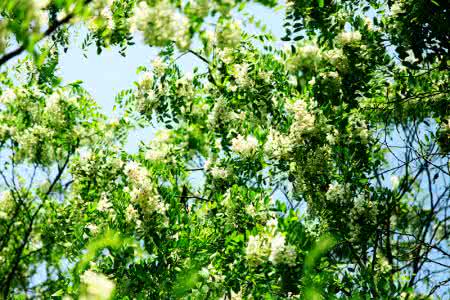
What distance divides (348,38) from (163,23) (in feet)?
7.35

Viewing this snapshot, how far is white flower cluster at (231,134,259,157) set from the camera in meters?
5.30

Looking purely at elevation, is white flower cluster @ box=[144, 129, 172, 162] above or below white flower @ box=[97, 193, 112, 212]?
above

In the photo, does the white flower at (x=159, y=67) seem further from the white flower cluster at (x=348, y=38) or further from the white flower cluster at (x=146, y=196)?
the white flower cluster at (x=348, y=38)

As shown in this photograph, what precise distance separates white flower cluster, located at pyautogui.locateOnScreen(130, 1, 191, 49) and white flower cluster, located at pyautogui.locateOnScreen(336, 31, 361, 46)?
2.11 meters

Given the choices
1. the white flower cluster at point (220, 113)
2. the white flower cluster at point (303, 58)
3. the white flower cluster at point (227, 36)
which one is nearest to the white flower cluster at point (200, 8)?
the white flower cluster at point (227, 36)

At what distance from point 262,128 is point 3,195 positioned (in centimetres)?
553

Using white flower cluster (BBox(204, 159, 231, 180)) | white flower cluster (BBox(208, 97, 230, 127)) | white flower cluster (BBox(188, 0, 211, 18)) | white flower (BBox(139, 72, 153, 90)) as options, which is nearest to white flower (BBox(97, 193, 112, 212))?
white flower cluster (BBox(204, 159, 231, 180))

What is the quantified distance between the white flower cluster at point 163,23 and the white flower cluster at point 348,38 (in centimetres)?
211

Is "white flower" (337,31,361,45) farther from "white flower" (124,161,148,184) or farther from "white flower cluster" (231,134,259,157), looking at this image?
"white flower" (124,161,148,184)

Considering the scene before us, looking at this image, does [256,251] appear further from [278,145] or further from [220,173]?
[220,173]

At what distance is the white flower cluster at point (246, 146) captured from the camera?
209 inches

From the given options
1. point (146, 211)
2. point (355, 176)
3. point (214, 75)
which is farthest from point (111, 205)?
point (355, 176)

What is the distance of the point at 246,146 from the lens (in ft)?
17.4

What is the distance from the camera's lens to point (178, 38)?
2639 millimetres
